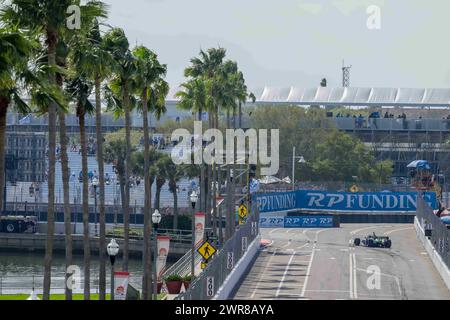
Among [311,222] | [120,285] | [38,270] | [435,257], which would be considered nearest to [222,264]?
[120,285]

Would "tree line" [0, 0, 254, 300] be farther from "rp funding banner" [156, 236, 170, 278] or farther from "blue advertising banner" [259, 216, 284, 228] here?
"blue advertising banner" [259, 216, 284, 228]

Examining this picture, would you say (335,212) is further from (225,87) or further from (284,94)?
(284,94)

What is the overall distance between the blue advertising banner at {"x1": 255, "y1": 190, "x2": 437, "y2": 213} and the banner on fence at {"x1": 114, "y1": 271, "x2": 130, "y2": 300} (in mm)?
65616

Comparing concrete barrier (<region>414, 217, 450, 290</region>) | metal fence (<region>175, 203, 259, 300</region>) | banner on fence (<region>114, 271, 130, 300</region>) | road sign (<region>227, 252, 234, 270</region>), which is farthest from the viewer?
concrete barrier (<region>414, 217, 450, 290</region>)

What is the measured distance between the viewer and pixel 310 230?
340ft

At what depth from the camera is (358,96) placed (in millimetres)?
174125

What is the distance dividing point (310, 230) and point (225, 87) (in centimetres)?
1656

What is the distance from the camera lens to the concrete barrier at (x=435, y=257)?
207 ft

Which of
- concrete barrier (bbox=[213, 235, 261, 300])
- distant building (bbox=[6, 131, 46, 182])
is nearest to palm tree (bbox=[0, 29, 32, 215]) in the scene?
concrete barrier (bbox=[213, 235, 261, 300])

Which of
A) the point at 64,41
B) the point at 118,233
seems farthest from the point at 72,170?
the point at 64,41

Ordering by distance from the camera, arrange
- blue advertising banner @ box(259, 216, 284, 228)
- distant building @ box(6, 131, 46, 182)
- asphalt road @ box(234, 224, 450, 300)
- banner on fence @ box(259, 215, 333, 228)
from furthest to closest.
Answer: distant building @ box(6, 131, 46, 182)
banner on fence @ box(259, 215, 333, 228)
blue advertising banner @ box(259, 216, 284, 228)
asphalt road @ box(234, 224, 450, 300)

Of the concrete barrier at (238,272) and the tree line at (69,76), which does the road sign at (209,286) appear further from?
the tree line at (69,76)

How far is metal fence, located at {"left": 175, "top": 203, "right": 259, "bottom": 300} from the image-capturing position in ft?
139

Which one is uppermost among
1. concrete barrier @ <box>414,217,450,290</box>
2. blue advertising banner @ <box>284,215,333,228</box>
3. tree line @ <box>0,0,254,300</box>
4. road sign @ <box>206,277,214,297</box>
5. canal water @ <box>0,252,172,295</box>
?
tree line @ <box>0,0,254,300</box>
